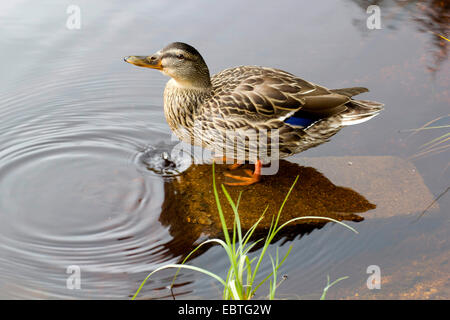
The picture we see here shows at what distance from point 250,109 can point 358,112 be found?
83cm

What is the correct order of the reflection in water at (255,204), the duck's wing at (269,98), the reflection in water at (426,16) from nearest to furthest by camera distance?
the reflection in water at (255,204)
the duck's wing at (269,98)
the reflection in water at (426,16)

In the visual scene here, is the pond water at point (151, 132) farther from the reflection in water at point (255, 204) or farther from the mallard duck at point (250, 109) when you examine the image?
the mallard duck at point (250, 109)

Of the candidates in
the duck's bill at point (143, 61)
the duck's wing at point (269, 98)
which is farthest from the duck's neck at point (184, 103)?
the duck's bill at point (143, 61)

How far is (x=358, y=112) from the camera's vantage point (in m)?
4.19

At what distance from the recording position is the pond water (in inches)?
132

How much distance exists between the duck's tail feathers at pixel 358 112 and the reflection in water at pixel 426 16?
1.66m

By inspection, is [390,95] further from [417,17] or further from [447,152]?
[417,17]

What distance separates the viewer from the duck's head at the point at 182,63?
431cm

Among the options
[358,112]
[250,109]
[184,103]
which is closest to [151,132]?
[184,103]

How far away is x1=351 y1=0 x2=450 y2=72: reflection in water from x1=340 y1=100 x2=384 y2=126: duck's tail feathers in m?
1.66

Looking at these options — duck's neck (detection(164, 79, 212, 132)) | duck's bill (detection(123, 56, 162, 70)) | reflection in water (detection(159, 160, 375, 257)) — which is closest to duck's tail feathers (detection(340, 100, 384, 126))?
reflection in water (detection(159, 160, 375, 257))
